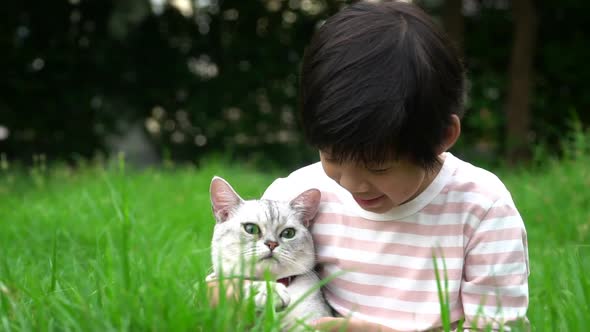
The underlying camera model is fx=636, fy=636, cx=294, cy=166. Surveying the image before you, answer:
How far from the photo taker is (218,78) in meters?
7.47

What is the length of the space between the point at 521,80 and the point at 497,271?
5.93 m

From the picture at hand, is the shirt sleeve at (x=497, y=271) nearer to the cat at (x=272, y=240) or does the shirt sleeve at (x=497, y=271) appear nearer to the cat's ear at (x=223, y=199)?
the cat at (x=272, y=240)

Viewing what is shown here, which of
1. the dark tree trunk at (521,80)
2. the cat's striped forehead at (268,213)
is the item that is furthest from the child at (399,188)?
the dark tree trunk at (521,80)

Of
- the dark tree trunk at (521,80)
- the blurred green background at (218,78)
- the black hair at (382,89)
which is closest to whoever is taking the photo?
the black hair at (382,89)

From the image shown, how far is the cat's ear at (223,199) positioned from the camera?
6.47 ft

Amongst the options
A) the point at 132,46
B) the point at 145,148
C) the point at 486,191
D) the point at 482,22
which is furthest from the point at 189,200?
the point at 482,22

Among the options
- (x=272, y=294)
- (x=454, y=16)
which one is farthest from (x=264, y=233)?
(x=454, y=16)

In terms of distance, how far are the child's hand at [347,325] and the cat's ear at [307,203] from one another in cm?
38

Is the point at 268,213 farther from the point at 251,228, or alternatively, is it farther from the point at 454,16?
the point at 454,16

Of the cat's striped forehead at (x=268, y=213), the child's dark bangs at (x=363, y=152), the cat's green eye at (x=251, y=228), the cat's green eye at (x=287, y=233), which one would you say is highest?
the child's dark bangs at (x=363, y=152)

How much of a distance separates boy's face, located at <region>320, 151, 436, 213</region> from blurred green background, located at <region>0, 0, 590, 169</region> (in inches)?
203

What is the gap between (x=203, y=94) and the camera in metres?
7.41

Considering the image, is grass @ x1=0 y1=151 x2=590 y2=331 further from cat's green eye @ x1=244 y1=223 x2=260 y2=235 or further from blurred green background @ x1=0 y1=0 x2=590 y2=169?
blurred green background @ x1=0 y1=0 x2=590 y2=169

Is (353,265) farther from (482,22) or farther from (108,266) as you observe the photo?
(482,22)
